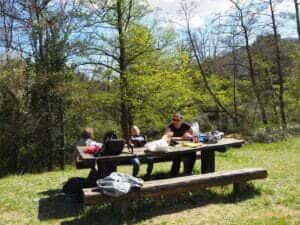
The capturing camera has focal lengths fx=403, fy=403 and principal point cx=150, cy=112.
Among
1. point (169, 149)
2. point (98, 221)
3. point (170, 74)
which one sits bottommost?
point (98, 221)

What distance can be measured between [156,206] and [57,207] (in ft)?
5.31

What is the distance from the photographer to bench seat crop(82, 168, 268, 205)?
5391 millimetres

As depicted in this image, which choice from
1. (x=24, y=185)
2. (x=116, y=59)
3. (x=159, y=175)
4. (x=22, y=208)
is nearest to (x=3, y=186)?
(x=24, y=185)

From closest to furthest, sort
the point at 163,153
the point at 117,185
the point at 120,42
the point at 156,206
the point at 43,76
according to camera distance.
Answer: the point at 117,185 < the point at 156,206 < the point at 163,153 < the point at 43,76 < the point at 120,42

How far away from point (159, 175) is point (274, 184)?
7.84 ft

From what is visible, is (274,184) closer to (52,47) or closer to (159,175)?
(159,175)

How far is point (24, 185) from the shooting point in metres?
8.44

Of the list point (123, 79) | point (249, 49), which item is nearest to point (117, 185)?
point (123, 79)

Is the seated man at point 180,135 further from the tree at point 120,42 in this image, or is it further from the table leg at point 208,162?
the tree at point 120,42

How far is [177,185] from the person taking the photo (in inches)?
231

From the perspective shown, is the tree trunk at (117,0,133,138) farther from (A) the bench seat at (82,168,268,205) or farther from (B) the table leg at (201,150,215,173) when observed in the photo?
(A) the bench seat at (82,168,268,205)

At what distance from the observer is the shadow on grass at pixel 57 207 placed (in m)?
6.02

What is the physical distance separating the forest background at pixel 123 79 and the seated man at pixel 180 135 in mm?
6190

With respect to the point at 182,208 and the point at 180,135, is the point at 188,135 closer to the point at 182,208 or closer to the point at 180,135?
the point at 180,135
